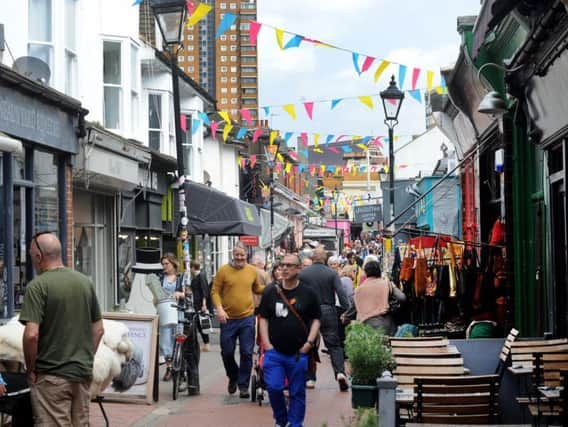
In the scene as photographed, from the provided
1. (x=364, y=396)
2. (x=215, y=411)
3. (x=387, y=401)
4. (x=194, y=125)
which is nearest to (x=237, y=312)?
(x=215, y=411)

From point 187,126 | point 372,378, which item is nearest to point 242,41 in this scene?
point 187,126

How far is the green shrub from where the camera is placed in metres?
9.45

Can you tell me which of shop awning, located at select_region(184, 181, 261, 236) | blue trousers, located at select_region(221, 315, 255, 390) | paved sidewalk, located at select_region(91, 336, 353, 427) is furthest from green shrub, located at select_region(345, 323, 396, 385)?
shop awning, located at select_region(184, 181, 261, 236)

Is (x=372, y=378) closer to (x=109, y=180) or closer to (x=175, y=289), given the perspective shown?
(x=175, y=289)

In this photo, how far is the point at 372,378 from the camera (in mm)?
9516

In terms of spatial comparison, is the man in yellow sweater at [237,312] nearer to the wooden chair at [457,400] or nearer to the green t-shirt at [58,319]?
the wooden chair at [457,400]

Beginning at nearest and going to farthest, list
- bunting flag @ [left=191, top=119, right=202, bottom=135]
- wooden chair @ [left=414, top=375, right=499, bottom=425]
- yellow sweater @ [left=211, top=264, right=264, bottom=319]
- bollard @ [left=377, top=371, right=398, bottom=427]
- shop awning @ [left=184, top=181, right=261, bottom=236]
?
bollard @ [left=377, top=371, right=398, bottom=427]
wooden chair @ [left=414, top=375, right=499, bottom=425]
yellow sweater @ [left=211, top=264, right=264, bottom=319]
shop awning @ [left=184, top=181, right=261, bottom=236]
bunting flag @ [left=191, top=119, right=202, bottom=135]

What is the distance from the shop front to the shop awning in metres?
9.54

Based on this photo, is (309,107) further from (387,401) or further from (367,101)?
(387,401)

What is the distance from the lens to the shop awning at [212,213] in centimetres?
2598

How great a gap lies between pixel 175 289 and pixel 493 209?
578cm

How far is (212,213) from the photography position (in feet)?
86.1

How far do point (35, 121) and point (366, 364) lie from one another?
22.8ft

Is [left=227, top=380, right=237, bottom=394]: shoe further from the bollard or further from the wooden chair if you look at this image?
the bollard
